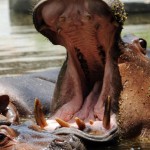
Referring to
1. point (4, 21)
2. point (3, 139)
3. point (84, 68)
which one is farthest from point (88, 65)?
point (4, 21)

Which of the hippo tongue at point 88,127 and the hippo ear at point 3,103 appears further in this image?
the hippo ear at point 3,103

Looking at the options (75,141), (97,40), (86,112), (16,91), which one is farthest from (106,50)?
(16,91)

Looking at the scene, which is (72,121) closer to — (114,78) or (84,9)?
(114,78)

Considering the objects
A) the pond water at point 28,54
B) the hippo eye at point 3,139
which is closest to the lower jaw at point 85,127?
the pond water at point 28,54

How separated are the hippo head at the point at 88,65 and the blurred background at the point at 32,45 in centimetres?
28

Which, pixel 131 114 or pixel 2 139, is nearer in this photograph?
pixel 2 139

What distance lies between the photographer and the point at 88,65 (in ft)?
19.1

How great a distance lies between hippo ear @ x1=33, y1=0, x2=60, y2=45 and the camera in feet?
17.6

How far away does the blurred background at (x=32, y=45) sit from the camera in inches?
430

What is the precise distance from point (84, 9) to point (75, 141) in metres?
1.24

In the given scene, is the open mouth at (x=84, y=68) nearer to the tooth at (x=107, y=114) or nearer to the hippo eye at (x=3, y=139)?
the tooth at (x=107, y=114)

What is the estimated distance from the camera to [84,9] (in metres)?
5.34

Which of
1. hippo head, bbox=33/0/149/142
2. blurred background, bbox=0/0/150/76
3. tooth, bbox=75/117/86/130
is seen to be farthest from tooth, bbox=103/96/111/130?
blurred background, bbox=0/0/150/76

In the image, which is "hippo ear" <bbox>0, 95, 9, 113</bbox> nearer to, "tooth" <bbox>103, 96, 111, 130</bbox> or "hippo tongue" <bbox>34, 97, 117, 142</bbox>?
"hippo tongue" <bbox>34, 97, 117, 142</bbox>
